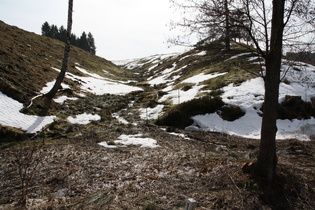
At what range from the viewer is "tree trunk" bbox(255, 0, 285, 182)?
14.8 ft

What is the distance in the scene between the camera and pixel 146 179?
509 centimetres

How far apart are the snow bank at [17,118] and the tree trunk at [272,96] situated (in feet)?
29.6

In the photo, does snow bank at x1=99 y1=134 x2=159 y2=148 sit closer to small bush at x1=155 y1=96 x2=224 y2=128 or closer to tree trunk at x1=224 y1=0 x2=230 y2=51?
small bush at x1=155 y1=96 x2=224 y2=128

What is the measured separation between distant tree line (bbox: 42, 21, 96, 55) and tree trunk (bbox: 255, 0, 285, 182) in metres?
98.9

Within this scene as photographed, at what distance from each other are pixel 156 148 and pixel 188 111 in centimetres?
567

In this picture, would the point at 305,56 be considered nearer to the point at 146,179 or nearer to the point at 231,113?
the point at 146,179

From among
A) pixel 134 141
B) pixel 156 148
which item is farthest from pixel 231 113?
pixel 134 141

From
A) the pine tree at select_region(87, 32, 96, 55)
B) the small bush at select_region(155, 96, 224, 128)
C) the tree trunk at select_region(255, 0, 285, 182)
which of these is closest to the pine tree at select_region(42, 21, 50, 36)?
the pine tree at select_region(87, 32, 96, 55)

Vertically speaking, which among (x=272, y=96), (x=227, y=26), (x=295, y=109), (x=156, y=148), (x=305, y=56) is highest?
(x=227, y=26)

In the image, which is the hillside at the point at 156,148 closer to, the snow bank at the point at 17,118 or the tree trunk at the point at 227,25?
the snow bank at the point at 17,118

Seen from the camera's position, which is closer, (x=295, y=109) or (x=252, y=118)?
(x=252, y=118)

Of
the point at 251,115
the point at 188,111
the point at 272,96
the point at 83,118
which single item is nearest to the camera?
the point at 272,96

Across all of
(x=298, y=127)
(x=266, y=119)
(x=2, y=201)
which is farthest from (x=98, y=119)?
(x=298, y=127)

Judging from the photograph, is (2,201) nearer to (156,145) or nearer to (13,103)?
(156,145)
